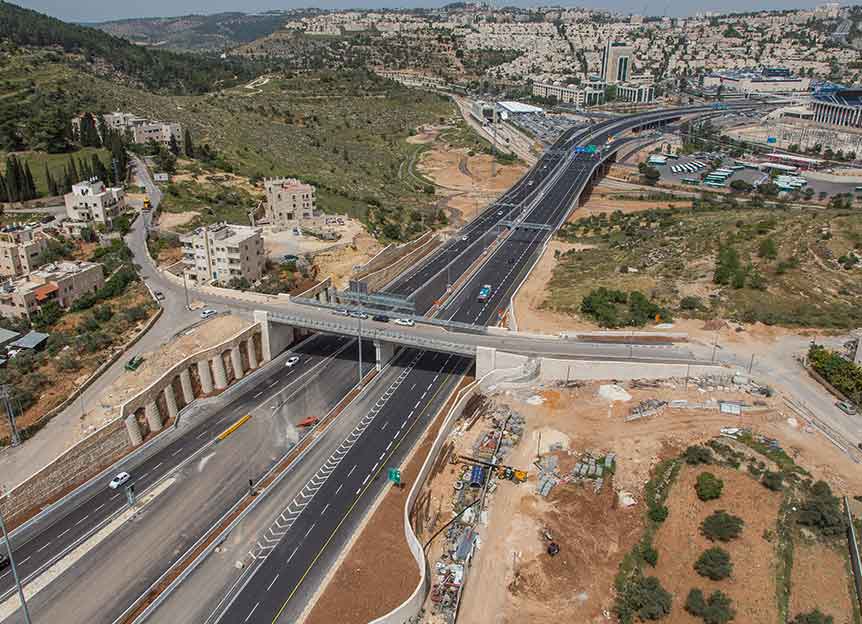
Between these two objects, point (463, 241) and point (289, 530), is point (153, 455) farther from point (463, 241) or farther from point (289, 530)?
point (463, 241)

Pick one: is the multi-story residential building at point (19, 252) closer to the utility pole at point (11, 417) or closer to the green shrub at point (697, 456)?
the utility pole at point (11, 417)

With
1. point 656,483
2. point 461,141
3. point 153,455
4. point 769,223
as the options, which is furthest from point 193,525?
point 461,141

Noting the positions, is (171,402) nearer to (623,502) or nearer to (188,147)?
(623,502)

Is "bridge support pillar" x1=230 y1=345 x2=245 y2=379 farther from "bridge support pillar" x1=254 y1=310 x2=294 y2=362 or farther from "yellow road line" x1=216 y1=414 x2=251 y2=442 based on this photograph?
"yellow road line" x1=216 y1=414 x2=251 y2=442

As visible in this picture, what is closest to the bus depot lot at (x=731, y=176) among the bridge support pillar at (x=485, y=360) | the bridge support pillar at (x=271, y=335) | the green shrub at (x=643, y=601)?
the bridge support pillar at (x=485, y=360)

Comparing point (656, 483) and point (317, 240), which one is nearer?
point (656, 483)
